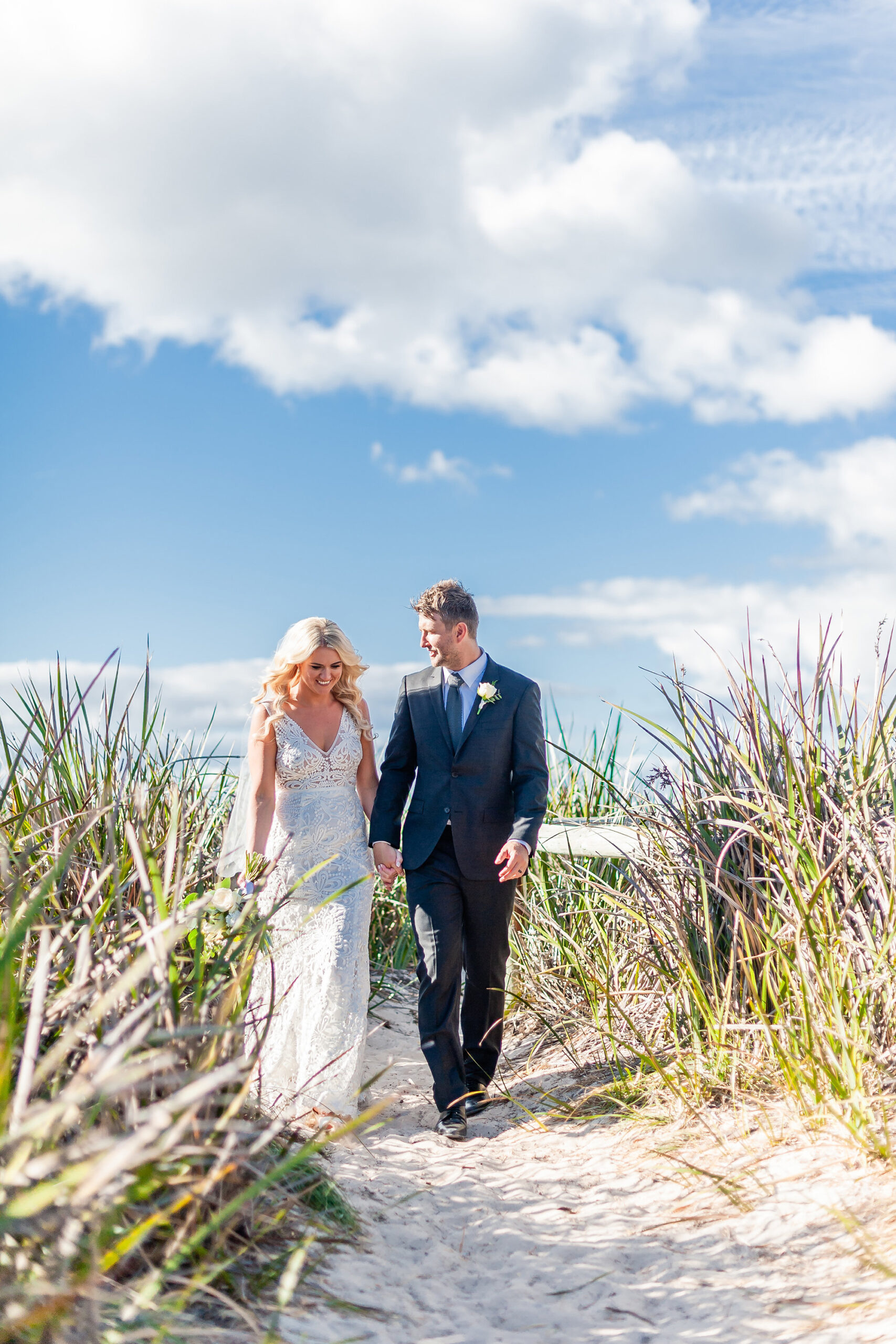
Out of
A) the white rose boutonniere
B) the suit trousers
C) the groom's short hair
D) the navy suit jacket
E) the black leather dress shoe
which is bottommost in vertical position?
the black leather dress shoe

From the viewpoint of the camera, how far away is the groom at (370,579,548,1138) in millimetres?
4570

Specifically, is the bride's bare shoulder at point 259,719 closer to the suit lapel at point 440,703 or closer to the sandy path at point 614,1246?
the suit lapel at point 440,703

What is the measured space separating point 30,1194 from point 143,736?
3632mm

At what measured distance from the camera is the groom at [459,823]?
4570mm

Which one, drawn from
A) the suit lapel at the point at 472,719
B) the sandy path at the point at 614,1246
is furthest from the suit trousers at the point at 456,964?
the sandy path at the point at 614,1246

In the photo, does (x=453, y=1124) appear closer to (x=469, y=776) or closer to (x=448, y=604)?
(x=469, y=776)

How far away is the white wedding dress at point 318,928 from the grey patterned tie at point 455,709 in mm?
527

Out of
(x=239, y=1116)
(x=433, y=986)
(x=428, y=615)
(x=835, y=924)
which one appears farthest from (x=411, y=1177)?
(x=428, y=615)

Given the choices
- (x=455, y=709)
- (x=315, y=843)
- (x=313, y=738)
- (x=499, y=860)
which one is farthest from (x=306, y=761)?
(x=499, y=860)

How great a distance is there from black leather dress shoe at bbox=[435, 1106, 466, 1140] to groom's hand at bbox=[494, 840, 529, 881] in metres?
1.02

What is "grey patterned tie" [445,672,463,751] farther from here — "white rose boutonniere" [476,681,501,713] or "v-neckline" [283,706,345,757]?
"v-neckline" [283,706,345,757]

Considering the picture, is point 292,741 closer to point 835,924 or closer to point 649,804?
point 649,804

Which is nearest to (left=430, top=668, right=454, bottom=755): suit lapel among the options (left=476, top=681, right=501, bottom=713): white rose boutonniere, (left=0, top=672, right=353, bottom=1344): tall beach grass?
(left=476, top=681, right=501, bottom=713): white rose boutonniere

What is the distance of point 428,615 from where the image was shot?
4.67 m
